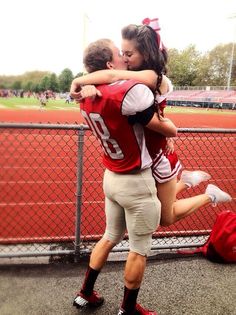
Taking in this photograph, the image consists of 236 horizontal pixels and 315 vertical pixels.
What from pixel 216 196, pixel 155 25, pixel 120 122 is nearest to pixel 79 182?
pixel 216 196

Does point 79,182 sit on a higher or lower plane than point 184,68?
lower

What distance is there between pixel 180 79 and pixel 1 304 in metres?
70.4

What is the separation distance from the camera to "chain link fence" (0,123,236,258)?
10.6 feet

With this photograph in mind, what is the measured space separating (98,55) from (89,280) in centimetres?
158

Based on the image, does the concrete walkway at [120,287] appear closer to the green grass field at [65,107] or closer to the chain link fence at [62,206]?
the chain link fence at [62,206]

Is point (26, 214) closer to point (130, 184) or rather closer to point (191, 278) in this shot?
point (191, 278)

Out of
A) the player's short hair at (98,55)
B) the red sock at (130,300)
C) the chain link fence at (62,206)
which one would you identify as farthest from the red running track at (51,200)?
the player's short hair at (98,55)

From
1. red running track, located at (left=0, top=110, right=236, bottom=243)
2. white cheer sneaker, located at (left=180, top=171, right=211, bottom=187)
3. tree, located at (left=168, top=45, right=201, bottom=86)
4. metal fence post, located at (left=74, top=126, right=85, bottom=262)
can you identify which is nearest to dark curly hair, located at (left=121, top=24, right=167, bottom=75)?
metal fence post, located at (left=74, top=126, right=85, bottom=262)

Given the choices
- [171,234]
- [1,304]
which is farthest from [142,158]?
[171,234]

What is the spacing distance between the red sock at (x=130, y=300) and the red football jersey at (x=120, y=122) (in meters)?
0.83

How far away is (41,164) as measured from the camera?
8539 mm

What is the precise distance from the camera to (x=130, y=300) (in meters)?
2.29

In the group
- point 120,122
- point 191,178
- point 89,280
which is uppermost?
point 120,122

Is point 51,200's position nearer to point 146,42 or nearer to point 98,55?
point 98,55
